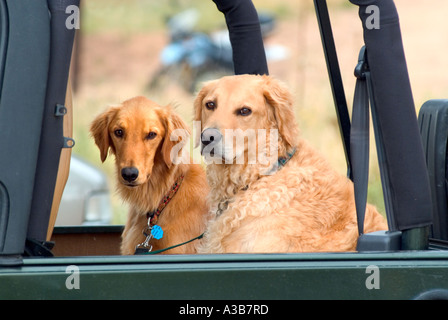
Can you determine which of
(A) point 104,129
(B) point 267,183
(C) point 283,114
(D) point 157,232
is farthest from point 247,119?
(A) point 104,129

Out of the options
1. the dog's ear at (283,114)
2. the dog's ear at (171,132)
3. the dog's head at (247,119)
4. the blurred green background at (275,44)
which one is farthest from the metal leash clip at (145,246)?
the blurred green background at (275,44)

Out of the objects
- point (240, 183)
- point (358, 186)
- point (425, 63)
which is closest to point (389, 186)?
point (358, 186)

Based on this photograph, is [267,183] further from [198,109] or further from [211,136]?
[198,109]

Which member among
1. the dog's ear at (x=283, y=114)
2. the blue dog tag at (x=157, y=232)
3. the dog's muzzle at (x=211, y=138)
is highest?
the dog's ear at (x=283, y=114)

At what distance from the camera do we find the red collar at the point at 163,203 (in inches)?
114

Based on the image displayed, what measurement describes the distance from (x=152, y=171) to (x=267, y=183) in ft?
2.52

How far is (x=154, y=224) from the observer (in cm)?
290

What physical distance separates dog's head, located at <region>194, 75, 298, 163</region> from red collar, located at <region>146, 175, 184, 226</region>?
1.58 feet

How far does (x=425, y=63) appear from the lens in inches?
484

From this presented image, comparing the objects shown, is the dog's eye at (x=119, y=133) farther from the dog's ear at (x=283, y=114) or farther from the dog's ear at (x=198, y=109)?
the dog's ear at (x=283, y=114)

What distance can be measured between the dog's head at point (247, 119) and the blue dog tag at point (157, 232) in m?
0.45

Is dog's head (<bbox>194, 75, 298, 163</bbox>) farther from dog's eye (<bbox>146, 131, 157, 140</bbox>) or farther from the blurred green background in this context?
the blurred green background

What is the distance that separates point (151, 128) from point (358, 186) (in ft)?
3.62
